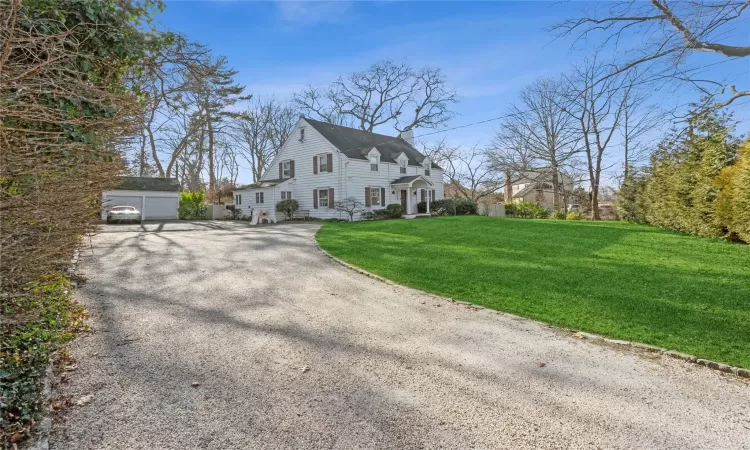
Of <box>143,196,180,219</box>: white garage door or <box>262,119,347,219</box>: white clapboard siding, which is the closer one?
<box>262,119,347,219</box>: white clapboard siding

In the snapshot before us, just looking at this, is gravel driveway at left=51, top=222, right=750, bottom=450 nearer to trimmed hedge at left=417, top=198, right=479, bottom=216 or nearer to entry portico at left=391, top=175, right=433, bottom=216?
entry portico at left=391, top=175, right=433, bottom=216

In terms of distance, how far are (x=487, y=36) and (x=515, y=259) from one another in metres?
6.96

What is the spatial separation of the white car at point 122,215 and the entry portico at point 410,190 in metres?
16.8

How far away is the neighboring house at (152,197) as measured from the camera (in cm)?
2636

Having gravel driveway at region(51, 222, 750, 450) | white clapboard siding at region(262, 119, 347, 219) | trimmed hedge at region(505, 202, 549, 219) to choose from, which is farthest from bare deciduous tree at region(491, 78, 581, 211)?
gravel driveway at region(51, 222, 750, 450)

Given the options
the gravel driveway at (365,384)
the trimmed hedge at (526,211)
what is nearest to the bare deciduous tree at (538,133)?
the trimmed hedge at (526,211)

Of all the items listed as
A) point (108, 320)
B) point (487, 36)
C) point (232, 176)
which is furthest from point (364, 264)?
point (232, 176)

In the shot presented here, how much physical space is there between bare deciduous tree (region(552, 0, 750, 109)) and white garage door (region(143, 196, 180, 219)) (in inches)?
1151

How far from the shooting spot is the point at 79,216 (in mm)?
4891

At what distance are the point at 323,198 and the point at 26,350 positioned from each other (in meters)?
21.1

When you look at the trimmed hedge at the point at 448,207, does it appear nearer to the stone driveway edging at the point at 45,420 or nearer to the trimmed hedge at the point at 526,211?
the trimmed hedge at the point at 526,211

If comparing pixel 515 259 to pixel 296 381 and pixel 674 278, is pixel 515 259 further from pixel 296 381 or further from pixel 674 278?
pixel 296 381

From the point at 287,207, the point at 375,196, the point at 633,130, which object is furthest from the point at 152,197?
the point at 633,130

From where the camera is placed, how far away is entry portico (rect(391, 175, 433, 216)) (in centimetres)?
2584
